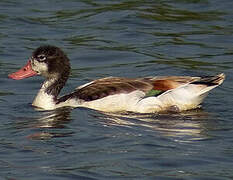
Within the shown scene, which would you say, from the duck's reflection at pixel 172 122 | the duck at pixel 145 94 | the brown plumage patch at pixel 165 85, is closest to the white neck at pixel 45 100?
the duck at pixel 145 94

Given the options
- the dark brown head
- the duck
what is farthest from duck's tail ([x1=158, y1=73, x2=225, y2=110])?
the dark brown head

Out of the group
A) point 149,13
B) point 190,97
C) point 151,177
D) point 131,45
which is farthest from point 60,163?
point 149,13

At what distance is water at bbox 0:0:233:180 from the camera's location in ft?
35.6

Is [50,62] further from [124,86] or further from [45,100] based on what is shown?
[124,86]

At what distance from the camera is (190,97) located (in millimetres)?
13562

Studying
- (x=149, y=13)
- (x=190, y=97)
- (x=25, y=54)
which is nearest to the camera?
(x=190, y=97)

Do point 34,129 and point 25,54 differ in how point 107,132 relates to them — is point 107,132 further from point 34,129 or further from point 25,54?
point 25,54

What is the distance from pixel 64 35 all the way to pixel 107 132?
22.4 ft

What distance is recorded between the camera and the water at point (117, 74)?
10859mm

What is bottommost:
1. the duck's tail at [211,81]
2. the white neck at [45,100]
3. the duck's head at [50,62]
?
the white neck at [45,100]

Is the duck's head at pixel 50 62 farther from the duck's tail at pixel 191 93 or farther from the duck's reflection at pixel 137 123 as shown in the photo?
the duck's tail at pixel 191 93

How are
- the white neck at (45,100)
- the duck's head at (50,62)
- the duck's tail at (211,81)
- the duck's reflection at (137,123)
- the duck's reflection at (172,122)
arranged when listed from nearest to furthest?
the duck's reflection at (172,122), the duck's reflection at (137,123), the duck's tail at (211,81), the white neck at (45,100), the duck's head at (50,62)

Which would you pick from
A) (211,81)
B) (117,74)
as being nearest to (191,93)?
(211,81)

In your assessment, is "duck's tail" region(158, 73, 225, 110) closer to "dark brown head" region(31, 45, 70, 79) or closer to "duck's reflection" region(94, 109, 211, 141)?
"duck's reflection" region(94, 109, 211, 141)
